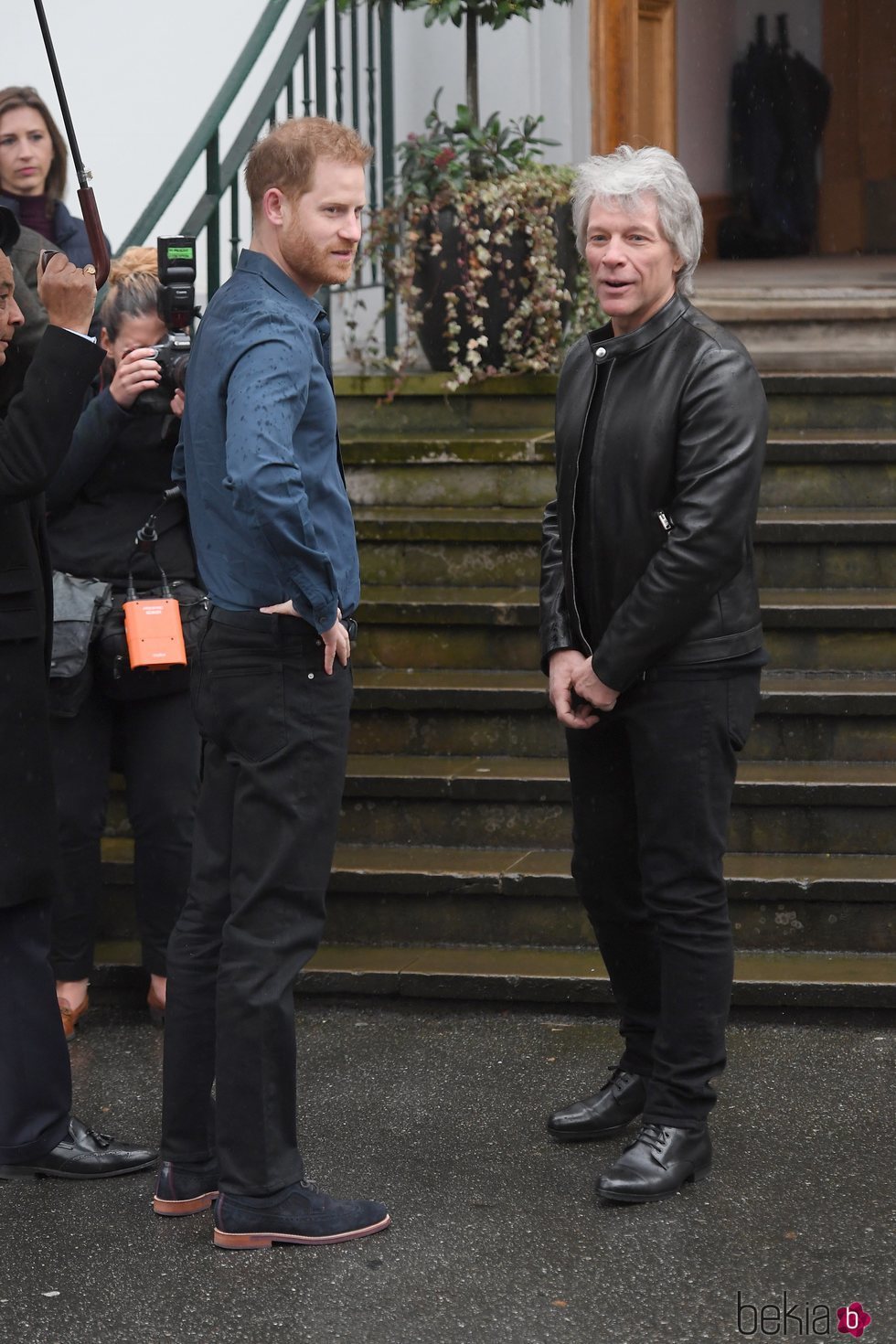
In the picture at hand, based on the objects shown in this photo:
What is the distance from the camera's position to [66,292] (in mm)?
3133

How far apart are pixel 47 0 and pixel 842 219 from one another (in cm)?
658

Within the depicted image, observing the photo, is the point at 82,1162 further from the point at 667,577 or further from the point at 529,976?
the point at 667,577

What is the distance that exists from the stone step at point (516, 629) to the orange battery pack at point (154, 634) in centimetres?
139

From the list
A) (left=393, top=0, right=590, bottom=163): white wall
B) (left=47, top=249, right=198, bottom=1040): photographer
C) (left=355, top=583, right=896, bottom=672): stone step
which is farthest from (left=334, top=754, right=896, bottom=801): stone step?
(left=393, top=0, right=590, bottom=163): white wall

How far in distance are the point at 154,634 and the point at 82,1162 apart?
1.14 meters

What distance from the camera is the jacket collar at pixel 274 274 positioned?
3.02m

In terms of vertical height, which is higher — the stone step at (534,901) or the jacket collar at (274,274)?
the jacket collar at (274,274)

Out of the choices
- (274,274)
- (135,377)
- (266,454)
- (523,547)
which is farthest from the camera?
(523,547)

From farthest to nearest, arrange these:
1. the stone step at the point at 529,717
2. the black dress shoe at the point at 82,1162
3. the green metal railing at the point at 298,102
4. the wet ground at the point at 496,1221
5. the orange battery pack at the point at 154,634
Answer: the green metal railing at the point at 298,102 → the stone step at the point at 529,717 → the orange battery pack at the point at 154,634 → the black dress shoe at the point at 82,1162 → the wet ground at the point at 496,1221

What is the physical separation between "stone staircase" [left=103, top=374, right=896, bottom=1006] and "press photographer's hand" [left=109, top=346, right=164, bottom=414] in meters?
1.34

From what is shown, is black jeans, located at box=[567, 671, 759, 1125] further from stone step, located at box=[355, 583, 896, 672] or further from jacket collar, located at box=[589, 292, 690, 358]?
stone step, located at box=[355, 583, 896, 672]

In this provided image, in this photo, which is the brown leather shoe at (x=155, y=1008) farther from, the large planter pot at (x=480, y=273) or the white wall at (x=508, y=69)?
the white wall at (x=508, y=69)

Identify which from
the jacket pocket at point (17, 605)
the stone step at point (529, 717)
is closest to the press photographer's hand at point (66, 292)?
the jacket pocket at point (17, 605)

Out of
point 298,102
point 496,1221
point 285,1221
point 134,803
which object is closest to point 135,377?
point 134,803
